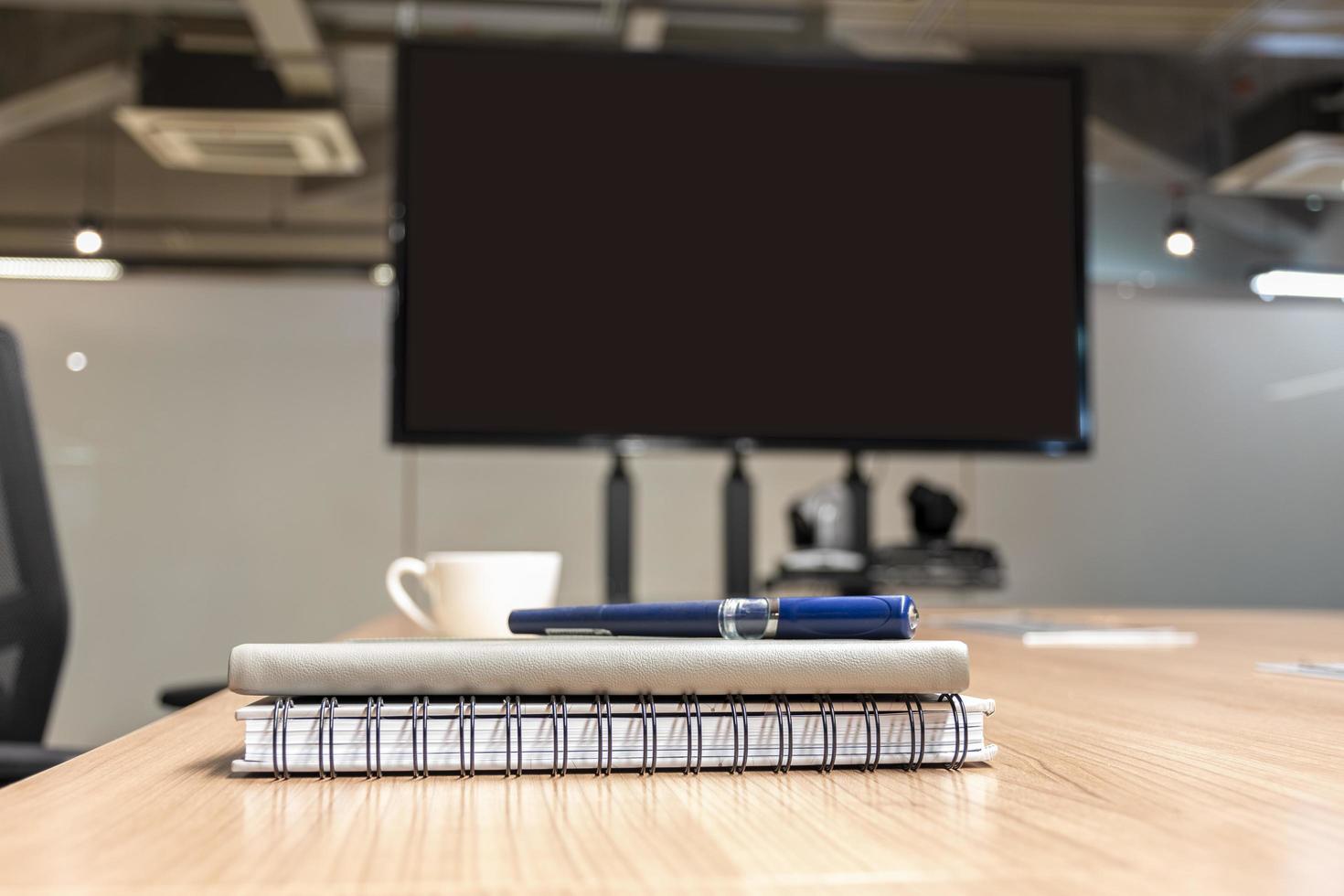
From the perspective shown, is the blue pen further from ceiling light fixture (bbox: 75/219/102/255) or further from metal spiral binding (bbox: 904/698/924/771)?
ceiling light fixture (bbox: 75/219/102/255)

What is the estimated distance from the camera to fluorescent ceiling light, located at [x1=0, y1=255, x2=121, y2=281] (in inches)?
135

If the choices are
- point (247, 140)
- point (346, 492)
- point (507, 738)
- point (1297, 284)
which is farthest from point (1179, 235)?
point (507, 738)

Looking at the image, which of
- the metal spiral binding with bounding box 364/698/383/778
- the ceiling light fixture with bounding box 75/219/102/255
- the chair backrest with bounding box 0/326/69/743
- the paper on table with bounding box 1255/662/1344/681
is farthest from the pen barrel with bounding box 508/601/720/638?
the ceiling light fixture with bounding box 75/219/102/255

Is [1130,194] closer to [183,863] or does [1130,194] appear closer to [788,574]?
[788,574]

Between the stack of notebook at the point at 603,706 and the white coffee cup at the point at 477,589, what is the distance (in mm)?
385

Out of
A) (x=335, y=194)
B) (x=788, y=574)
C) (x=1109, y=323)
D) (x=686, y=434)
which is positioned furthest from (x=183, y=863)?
(x=1109, y=323)

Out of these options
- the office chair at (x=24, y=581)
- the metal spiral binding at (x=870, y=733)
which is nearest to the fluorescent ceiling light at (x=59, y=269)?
the office chair at (x=24, y=581)

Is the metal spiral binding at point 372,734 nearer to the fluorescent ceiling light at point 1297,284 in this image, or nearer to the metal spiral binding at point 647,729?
the metal spiral binding at point 647,729

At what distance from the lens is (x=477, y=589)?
0.86 meters

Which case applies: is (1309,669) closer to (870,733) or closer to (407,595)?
(870,733)

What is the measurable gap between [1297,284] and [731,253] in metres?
3.26


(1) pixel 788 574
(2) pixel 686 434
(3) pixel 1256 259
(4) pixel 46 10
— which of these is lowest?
(1) pixel 788 574

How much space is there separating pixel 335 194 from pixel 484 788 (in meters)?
3.39

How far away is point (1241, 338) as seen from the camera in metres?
3.83
